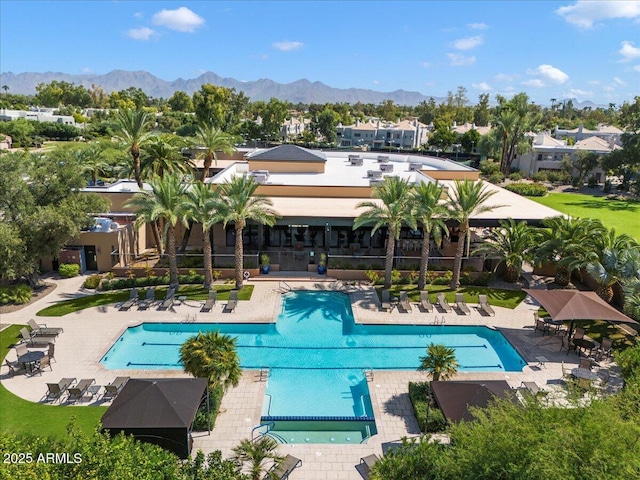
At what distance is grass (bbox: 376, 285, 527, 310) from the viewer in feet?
84.0

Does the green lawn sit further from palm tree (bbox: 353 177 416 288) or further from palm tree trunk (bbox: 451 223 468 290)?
palm tree (bbox: 353 177 416 288)

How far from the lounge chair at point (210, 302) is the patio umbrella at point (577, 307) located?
1695 centimetres

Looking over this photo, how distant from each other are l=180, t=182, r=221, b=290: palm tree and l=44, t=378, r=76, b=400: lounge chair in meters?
10.4

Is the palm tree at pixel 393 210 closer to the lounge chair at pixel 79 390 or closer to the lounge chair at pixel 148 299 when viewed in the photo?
the lounge chair at pixel 148 299

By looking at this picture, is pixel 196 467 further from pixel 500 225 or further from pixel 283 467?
pixel 500 225

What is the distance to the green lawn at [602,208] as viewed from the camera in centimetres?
4112

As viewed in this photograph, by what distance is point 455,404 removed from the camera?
1380 centimetres

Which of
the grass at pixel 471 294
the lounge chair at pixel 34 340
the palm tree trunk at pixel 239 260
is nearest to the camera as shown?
the lounge chair at pixel 34 340

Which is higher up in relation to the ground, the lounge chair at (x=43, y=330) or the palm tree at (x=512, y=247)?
the palm tree at (x=512, y=247)

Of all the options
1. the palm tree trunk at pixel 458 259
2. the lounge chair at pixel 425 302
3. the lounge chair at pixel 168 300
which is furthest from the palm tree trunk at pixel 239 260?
the palm tree trunk at pixel 458 259

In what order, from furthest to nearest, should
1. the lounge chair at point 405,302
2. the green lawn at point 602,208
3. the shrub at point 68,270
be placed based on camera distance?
the green lawn at point 602,208
the shrub at point 68,270
the lounge chair at point 405,302

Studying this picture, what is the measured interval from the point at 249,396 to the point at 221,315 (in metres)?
7.29

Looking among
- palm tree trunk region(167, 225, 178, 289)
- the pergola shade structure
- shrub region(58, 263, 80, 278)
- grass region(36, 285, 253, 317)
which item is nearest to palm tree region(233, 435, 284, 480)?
the pergola shade structure

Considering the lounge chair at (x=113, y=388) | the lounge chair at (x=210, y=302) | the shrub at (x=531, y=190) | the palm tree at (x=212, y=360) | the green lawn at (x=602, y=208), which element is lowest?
the lounge chair at (x=113, y=388)
